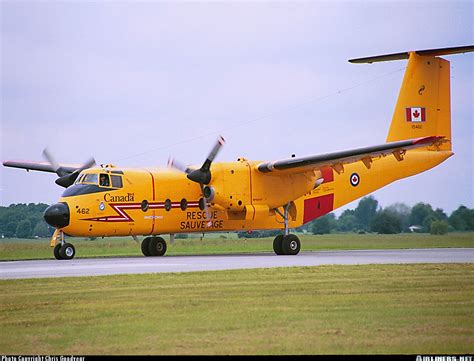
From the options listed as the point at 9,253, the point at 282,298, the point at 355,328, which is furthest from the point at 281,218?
the point at 355,328

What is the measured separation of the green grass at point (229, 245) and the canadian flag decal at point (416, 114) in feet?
17.0

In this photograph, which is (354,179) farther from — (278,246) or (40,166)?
(40,166)

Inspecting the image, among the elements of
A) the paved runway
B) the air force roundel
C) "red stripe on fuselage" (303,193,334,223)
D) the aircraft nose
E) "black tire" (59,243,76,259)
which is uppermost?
the air force roundel

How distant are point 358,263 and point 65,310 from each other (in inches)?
451

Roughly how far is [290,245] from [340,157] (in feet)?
13.9

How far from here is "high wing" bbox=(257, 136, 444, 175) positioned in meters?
30.1

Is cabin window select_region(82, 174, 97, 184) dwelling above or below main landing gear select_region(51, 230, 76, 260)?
above

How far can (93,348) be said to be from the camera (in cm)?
1360

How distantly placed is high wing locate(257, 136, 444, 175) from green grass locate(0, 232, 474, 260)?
18.4 feet

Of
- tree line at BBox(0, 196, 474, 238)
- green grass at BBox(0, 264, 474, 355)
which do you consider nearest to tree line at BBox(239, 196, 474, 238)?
tree line at BBox(0, 196, 474, 238)

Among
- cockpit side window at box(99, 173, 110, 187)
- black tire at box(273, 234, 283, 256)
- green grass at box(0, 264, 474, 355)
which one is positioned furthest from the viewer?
black tire at box(273, 234, 283, 256)

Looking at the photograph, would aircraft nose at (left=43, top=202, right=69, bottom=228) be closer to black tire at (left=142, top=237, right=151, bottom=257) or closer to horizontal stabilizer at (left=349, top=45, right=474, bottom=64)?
black tire at (left=142, top=237, right=151, bottom=257)

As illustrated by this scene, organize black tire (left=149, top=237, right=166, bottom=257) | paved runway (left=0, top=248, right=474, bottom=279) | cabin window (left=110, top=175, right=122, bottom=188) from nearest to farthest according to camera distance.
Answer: paved runway (left=0, top=248, right=474, bottom=279), cabin window (left=110, top=175, right=122, bottom=188), black tire (left=149, top=237, right=166, bottom=257)

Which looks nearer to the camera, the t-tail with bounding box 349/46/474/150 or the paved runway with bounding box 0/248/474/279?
the paved runway with bounding box 0/248/474/279
